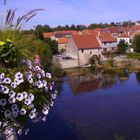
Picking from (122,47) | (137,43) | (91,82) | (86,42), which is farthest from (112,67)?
(137,43)

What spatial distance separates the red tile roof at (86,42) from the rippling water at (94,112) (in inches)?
410

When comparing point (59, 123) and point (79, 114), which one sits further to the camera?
point (79, 114)

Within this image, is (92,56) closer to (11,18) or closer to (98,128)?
(98,128)

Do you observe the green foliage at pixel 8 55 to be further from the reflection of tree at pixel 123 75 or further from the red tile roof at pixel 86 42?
the red tile roof at pixel 86 42

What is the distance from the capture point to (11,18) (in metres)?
3.21

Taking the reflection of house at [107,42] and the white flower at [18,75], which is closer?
the white flower at [18,75]

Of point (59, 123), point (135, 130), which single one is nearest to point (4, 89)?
point (135, 130)

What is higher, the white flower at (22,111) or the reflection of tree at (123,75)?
the white flower at (22,111)

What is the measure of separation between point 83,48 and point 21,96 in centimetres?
3483

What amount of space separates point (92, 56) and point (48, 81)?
3386cm

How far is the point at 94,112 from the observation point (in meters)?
17.4

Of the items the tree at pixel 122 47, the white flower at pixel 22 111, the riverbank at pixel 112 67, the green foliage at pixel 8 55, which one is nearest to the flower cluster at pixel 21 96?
the white flower at pixel 22 111

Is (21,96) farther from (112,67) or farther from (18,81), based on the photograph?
(112,67)

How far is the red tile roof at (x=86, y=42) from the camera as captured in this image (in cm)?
3775
